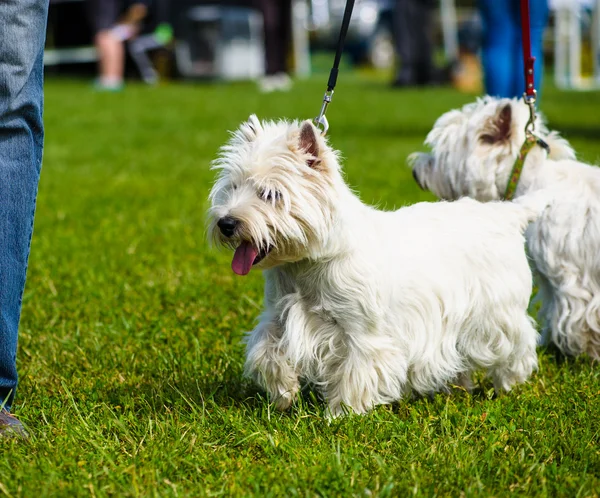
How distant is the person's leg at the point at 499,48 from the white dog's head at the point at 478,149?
54.5 inches

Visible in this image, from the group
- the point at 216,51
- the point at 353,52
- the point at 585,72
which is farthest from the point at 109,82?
the point at 353,52

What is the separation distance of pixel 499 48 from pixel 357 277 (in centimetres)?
306

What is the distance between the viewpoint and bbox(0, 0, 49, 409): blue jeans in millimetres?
2732

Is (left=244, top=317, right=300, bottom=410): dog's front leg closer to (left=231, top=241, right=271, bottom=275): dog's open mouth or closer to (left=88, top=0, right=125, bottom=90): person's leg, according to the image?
(left=231, top=241, right=271, bottom=275): dog's open mouth

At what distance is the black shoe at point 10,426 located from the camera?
114 inches

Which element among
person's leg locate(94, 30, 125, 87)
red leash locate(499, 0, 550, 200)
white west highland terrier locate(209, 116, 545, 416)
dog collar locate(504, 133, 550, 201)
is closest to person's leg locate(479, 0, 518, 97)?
red leash locate(499, 0, 550, 200)

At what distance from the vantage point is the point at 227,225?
9.30 ft

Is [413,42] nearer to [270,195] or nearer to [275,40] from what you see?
[275,40]

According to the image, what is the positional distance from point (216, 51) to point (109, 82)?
4765 millimetres

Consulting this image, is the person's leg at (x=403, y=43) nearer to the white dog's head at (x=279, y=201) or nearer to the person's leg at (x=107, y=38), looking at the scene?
the person's leg at (x=107, y=38)

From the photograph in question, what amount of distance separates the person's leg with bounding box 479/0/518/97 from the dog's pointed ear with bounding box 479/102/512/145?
1.57 m

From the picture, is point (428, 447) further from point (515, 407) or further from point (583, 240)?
point (583, 240)

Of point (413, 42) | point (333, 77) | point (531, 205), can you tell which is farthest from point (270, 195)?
point (413, 42)

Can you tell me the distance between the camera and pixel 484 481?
2586 millimetres
